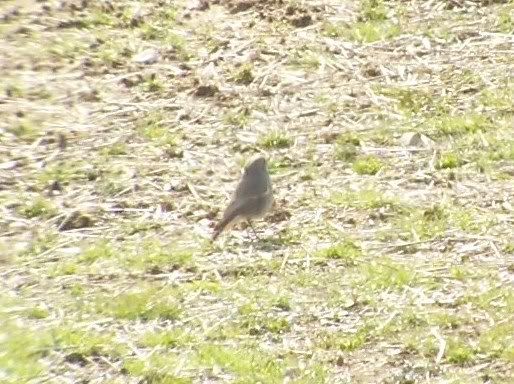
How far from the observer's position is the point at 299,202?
8914mm

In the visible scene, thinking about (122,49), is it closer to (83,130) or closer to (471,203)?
(83,130)

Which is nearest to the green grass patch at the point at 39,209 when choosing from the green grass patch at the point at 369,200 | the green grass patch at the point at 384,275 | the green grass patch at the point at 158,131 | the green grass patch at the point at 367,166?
the green grass patch at the point at 158,131

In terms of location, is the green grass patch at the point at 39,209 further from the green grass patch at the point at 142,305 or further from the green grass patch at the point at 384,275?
the green grass patch at the point at 384,275

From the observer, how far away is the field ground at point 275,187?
7.21 metres

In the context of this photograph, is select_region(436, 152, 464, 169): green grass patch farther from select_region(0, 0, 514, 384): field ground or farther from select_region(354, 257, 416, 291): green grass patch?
select_region(354, 257, 416, 291): green grass patch

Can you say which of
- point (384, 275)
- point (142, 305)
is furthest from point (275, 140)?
point (142, 305)

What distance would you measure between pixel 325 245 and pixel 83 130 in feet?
8.63

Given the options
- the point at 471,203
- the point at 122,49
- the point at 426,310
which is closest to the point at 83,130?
the point at 122,49

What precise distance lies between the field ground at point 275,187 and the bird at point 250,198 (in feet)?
0.56

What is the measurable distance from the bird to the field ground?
6.7 inches

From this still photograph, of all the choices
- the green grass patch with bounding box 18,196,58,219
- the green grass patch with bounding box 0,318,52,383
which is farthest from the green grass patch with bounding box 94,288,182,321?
→ the green grass patch with bounding box 18,196,58,219

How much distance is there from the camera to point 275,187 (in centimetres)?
916

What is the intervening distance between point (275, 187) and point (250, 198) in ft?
2.62

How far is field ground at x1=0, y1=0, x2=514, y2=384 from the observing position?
23.7 feet
